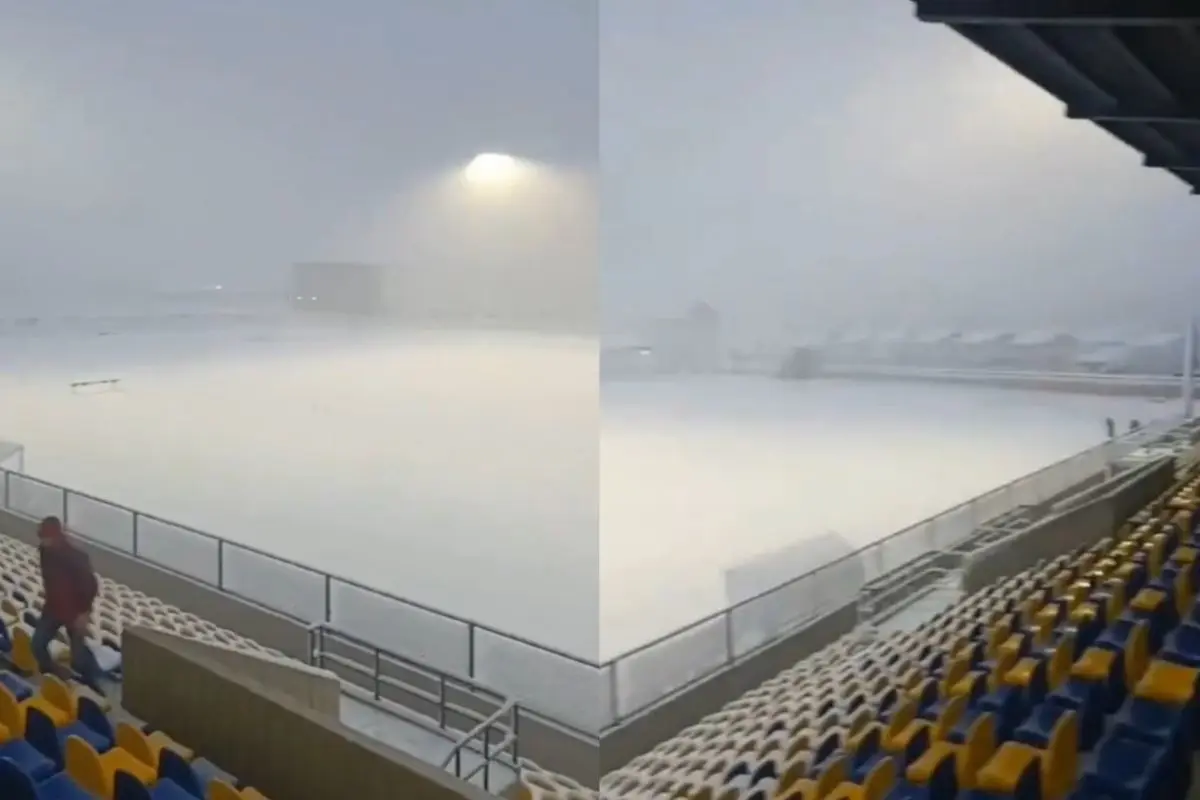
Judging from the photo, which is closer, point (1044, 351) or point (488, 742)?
point (488, 742)

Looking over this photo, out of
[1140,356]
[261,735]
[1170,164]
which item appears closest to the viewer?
[261,735]

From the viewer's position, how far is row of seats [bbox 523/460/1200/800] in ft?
10.1

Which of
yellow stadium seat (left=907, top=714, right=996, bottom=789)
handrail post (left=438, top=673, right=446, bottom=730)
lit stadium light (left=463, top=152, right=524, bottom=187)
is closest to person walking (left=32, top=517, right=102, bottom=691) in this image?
handrail post (left=438, top=673, right=446, bottom=730)

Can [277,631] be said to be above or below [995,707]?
below

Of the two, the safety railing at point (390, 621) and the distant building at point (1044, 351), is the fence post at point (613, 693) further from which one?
the distant building at point (1044, 351)

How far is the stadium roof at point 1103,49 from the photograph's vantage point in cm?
458

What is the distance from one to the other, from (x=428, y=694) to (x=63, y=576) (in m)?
1.91

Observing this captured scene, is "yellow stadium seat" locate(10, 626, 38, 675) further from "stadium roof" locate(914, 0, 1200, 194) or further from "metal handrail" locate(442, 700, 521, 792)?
"stadium roof" locate(914, 0, 1200, 194)

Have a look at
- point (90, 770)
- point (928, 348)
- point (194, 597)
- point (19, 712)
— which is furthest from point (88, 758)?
point (928, 348)

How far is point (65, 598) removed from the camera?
490cm

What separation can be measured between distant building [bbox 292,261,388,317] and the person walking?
1715 mm

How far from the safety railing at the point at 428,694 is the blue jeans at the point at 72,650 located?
1030mm

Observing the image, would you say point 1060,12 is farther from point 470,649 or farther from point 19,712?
point 19,712

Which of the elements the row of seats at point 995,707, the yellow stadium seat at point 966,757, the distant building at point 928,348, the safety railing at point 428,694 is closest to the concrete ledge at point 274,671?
the safety railing at point 428,694
